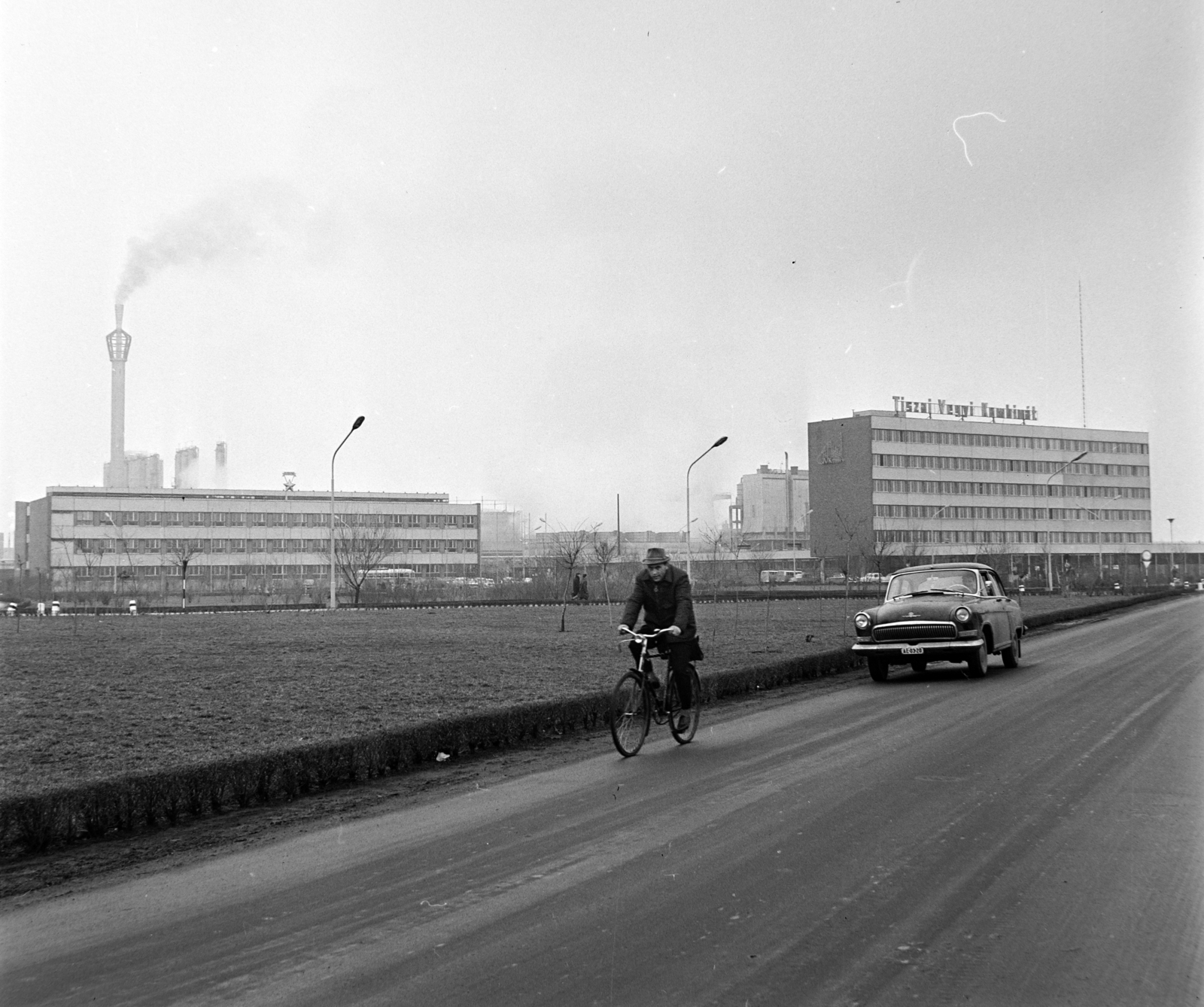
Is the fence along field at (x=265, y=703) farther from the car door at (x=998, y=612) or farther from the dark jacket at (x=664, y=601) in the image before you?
the car door at (x=998, y=612)

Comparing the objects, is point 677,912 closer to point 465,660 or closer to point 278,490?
point 465,660

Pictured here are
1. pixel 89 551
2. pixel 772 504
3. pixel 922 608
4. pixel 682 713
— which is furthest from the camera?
pixel 772 504

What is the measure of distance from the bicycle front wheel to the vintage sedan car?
7.93 meters

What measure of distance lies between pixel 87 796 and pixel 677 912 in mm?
4401

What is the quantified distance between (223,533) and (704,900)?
9277cm

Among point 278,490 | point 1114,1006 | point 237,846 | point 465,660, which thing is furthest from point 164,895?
point 278,490

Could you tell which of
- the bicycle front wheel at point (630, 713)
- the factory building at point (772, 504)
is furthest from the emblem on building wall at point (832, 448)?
the bicycle front wheel at point (630, 713)

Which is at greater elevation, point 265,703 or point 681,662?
point 681,662

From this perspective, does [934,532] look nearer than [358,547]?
No

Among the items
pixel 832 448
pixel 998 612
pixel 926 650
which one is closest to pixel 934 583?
pixel 998 612

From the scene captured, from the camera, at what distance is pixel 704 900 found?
17.6 feet

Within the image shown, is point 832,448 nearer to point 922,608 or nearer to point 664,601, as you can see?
point 922,608

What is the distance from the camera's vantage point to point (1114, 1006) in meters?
4.06

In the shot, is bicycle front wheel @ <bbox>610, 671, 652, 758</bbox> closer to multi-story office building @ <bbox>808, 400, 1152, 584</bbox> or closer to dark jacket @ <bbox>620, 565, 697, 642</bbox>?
dark jacket @ <bbox>620, 565, 697, 642</bbox>
